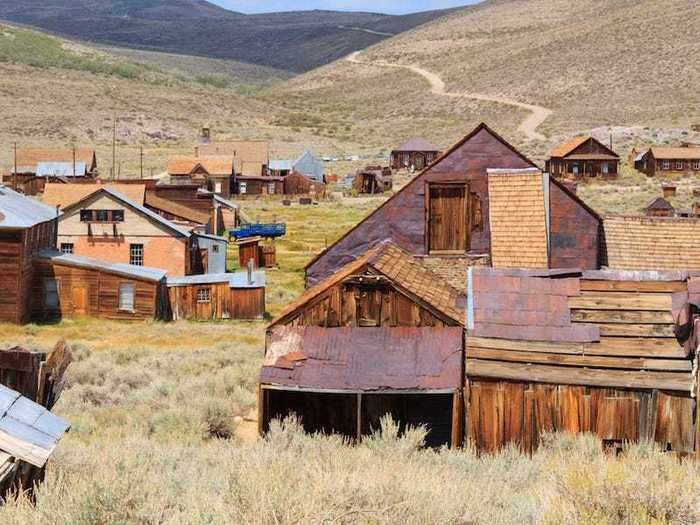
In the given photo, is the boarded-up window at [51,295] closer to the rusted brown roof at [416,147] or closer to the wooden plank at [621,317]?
the wooden plank at [621,317]

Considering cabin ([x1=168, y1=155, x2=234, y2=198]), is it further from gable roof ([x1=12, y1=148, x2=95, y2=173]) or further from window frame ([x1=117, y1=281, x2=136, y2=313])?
window frame ([x1=117, y1=281, x2=136, y2=313])

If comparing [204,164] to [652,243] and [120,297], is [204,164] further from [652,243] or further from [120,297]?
[652,243]

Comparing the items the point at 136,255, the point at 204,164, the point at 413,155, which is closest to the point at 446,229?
the point at 136,255

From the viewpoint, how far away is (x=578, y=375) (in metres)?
11.4

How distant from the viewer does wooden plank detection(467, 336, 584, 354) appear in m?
11.9

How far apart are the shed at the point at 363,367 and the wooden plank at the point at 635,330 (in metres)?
2.08

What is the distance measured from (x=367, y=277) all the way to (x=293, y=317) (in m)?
1.27

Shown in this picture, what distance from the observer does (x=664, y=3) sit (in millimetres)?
135000

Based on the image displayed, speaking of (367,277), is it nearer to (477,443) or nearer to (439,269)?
(477,443)

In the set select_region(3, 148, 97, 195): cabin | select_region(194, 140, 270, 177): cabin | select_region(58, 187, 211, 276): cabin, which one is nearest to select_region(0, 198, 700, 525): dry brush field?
select_region(58, 187, 211, 276): cabin

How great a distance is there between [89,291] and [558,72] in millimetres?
106535

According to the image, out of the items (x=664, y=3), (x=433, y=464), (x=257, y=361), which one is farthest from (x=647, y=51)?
(x=433, y=464)

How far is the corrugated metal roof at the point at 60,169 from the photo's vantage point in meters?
67.8

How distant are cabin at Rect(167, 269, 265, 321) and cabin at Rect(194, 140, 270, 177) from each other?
43531 millimetres
